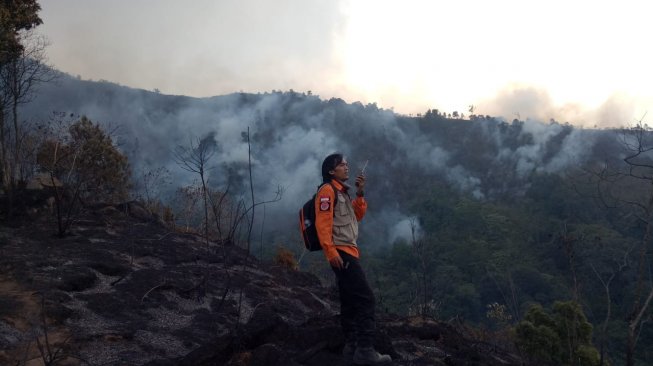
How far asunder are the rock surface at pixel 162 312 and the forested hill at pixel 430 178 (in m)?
29.1

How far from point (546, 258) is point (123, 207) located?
53200 mm

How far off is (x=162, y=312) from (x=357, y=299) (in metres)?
3.30

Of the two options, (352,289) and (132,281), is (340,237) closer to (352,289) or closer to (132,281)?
(352,289)

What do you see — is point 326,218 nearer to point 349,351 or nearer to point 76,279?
point 349,351

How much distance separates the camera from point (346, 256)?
4363 millimetres

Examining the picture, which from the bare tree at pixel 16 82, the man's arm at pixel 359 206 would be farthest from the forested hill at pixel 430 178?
the man's arm at pixel 359 206

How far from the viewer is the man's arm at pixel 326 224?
4.16 meters

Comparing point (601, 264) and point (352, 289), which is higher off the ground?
point (352, 289)

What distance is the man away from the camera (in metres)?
4.20

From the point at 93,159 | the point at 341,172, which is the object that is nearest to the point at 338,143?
the point at 93,159

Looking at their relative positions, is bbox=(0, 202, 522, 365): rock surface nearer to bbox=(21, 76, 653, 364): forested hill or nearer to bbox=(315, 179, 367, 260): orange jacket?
bbox=(315, 179, 367, 260): orange jacket

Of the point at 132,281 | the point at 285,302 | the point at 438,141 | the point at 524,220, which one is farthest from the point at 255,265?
the point at 438,141

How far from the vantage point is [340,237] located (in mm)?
4402

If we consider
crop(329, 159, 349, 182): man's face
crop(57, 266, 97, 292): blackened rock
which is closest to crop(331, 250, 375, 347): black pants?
crop(329, 159, 349, 182): man's face
